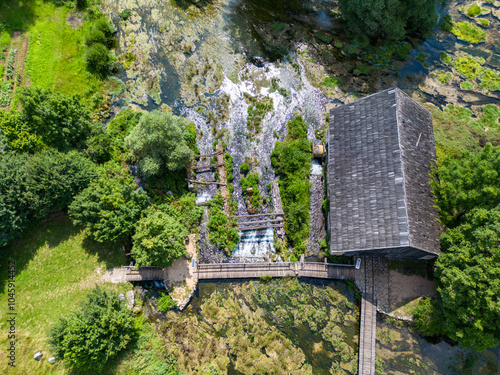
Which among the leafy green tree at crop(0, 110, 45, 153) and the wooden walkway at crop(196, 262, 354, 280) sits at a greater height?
the leafy green tree at crop(0, 110, 45, 153)

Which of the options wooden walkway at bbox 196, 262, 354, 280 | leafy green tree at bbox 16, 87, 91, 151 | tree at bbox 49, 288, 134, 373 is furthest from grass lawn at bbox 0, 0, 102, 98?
wooden walkway at bbox 196, 262, 354, 280

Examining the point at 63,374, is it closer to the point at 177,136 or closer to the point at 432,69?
the point at 177,136

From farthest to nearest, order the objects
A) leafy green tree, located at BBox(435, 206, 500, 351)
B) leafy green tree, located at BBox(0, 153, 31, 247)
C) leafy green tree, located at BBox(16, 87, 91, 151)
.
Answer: leafy green tree, located at BBox(16, 87, 91, 151), leafy green tree, located at BBox(0, 153, 31, 247), leafy green tree, located at BBox(435, 206, 500, 351)

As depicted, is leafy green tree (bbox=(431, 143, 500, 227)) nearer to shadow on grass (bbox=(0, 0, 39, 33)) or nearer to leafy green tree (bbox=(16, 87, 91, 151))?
leafy green tree (bbox=(16, 87, 91, 151))

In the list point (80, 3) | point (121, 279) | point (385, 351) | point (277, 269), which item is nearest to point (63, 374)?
point (121, 279)

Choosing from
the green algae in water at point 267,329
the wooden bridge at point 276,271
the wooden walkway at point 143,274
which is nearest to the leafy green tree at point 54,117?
the wooden walkway at point 143,274

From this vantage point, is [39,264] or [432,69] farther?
[432,69]
